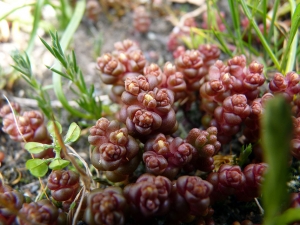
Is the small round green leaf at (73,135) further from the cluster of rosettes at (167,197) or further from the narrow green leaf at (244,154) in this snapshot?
the narrow green leaf at (244,154)

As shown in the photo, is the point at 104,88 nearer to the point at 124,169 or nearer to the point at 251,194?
the point at 124,169

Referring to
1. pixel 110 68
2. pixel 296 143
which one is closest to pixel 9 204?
pixel 110 68

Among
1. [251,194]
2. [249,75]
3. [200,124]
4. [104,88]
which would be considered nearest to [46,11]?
[104,88]

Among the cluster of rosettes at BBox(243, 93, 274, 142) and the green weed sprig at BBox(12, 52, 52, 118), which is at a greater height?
the green weed sprig at BBox(12, 52, 52, 118)

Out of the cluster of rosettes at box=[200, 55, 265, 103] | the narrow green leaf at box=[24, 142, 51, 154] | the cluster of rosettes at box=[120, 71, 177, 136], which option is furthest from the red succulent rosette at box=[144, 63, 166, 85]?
the narrow green leaf at box=[24, 142, 51, 154]

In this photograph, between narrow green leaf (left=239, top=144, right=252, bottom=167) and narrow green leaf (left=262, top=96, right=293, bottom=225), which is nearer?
narrow green leaf (left=262, top=96, right=293, bottom=225)

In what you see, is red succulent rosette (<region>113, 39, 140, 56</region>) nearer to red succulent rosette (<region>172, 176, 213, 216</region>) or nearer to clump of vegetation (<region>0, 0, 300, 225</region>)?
clump of vegetation (<region>0, 0, 300, 225</region>)

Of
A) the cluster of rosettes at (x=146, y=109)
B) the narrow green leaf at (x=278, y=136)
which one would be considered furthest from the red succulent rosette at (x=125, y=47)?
the narrow green leaf at (x=278, y=136)

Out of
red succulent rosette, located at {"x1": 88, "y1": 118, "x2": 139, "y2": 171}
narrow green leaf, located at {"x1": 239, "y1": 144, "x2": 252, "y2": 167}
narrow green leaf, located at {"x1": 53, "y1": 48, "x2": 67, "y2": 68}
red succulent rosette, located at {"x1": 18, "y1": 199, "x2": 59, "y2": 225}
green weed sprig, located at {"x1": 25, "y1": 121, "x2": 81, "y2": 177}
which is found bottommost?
narrow green leaf, located at {"x1": 239, "y1": 144, "x2": 252, "y2": 167}

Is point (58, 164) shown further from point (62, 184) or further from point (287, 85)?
point (287, 85)
